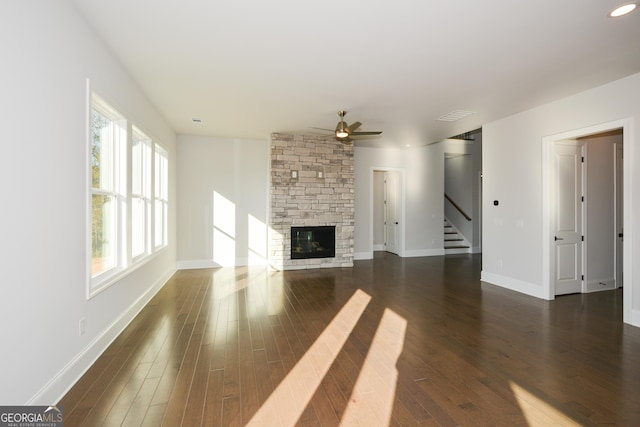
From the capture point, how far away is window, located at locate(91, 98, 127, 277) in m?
3.03

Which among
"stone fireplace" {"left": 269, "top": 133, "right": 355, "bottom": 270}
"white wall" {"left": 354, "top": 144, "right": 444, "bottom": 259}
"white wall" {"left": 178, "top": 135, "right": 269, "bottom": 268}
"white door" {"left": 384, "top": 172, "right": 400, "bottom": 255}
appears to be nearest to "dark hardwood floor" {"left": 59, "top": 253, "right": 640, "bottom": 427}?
"stone fireplace" {"left": 269, "top": 133, "right": 355, "bottom": 270}

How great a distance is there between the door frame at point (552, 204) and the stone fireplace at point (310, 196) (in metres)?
3.73

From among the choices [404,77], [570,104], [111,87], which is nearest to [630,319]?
[570,104]

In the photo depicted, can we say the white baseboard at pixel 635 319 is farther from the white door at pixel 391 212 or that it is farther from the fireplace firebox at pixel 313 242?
the white door at pixel 391 212

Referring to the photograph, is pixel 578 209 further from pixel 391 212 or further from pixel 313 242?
pixel 313 242

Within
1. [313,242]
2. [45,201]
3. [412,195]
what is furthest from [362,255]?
[45,201]

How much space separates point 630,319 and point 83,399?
221 inches

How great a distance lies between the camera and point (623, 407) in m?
2.08

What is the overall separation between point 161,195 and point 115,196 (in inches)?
88.1

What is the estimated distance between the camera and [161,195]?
220 inches

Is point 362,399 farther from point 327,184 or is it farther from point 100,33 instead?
point 327,184

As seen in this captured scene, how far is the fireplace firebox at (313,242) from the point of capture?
680 cm

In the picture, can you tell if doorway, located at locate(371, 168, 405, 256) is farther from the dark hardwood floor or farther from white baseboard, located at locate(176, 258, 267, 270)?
the dark hardwood floor

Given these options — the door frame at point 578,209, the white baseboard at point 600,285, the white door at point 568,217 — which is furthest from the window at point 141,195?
the white baseboard at point 600,285
